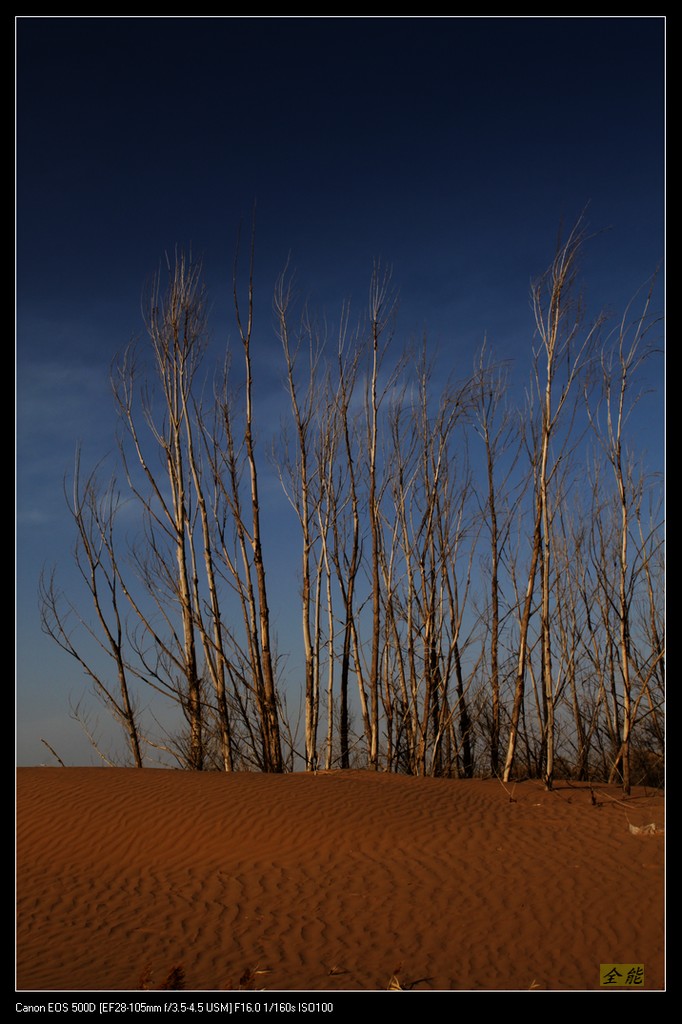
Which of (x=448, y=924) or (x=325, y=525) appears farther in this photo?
(x=325, y=525)

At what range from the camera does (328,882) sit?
7.03 m

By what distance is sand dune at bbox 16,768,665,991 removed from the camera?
5395 millimetres

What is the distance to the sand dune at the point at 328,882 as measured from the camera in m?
5.39

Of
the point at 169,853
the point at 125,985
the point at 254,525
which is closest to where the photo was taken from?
the point at 125,985

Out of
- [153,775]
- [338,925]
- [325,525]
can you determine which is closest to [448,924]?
[338,925]

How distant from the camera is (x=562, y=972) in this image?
5.42 metres

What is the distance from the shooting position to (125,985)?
4.94m

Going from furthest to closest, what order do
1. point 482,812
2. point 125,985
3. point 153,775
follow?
point 153,775 → point 482,812 → point 125,985

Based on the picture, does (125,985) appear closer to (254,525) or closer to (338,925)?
(338,925)

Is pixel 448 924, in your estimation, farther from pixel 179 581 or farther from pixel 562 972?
pixel 179 581
